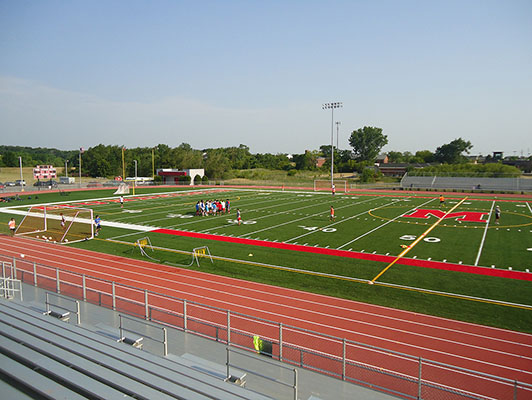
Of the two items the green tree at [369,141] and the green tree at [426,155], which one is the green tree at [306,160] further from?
the green tree at [426,155]

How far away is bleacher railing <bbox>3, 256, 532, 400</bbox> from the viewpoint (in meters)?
6.79

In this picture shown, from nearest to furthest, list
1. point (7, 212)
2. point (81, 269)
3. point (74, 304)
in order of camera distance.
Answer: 1. point (74, 304)
2. point (81, 269)
3. point (7, 212)

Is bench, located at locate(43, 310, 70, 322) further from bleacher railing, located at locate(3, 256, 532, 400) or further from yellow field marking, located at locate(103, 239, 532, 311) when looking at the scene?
yellow field marking, located at locate(103, 239, 532, 311)

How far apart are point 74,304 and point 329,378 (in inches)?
267

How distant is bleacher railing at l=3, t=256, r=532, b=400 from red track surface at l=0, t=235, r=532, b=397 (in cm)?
86

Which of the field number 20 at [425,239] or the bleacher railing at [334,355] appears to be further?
the field number 20 at [425,239]

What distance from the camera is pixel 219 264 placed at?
17750 mm

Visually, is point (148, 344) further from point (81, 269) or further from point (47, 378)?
point (81, 269)

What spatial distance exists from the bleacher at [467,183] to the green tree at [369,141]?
59671 millimetres

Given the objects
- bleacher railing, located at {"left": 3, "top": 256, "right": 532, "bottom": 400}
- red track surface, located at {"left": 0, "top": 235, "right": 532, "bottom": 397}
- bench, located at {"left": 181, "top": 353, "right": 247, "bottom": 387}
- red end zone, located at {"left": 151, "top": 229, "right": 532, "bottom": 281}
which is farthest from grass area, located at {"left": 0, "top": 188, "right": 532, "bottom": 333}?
bench, located at {"left": 181, "top": 353, "right": 247, "bottom": 387}

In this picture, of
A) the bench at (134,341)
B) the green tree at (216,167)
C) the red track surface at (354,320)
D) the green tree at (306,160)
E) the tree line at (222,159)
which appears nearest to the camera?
the bench at (134,341)

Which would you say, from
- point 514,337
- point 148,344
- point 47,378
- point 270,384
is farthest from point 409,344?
point 47,378

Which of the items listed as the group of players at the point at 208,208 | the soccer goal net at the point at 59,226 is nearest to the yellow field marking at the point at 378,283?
the soccer goal net at the point at 59,226

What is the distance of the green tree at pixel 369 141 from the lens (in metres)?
126
